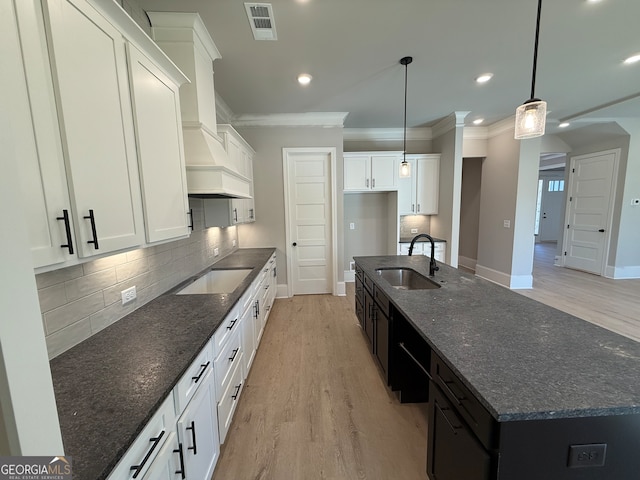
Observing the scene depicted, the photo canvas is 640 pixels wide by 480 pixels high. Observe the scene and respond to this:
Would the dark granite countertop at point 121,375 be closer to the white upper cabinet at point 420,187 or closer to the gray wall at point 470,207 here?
the white upper cabinet at point 420,187

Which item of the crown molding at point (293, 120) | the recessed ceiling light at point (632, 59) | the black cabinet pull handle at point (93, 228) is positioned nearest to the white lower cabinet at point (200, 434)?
the black cabinet pull handle at point (93, 228)

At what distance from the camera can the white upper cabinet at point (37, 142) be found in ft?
2.57

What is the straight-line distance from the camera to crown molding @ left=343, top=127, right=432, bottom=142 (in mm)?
4902

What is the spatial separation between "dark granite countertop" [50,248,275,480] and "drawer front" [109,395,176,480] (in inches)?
1.9

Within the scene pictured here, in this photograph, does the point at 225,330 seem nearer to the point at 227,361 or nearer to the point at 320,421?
the point at 227,361

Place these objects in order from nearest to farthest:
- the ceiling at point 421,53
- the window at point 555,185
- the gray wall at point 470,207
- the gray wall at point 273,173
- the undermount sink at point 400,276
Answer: the ceiling at point 421,53 < the undermount sink at point 400,276 < the gray wall at point 273,173 < the gray wall at point 470,207 < the window at point 555,185

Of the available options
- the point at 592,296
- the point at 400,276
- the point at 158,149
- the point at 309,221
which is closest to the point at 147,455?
the point at 158,149

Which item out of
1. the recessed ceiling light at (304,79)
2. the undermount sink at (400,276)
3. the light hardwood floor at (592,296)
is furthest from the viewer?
the light hardwood floor at (592,296)

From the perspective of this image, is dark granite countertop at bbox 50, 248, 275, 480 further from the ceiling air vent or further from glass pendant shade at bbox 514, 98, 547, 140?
glass pendant shade at bbox 514, 98, 547, 140

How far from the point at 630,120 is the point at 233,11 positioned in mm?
6862

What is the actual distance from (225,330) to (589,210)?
24.8 ft

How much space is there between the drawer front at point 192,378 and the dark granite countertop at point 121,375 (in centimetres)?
6

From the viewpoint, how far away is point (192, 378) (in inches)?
46.9

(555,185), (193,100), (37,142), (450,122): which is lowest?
(37,142)
